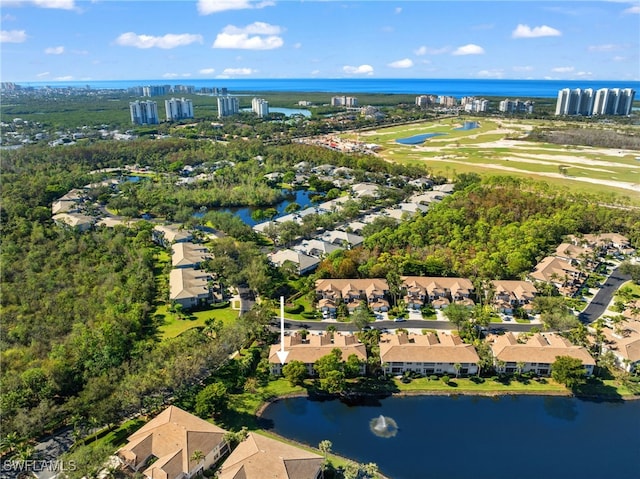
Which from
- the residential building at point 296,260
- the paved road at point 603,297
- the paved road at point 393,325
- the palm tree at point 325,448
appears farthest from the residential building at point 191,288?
the paved road at point 603,297

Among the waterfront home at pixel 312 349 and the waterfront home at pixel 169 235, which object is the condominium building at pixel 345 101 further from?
the waterfront home at pixel 312 349

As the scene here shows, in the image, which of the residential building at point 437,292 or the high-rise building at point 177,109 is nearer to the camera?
the residential building at point 437,292

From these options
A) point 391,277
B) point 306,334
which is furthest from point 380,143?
point 306,334

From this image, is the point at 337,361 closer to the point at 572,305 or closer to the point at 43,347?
the point at 43,347

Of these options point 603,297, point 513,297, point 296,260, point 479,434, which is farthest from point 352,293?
point 603,297

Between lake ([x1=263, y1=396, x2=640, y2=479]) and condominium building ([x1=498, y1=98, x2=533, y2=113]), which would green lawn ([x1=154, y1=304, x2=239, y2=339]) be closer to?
lake ([x1=263, y1=396, x2=640, y2=479])

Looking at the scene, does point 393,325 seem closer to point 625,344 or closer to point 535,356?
point 535,356
